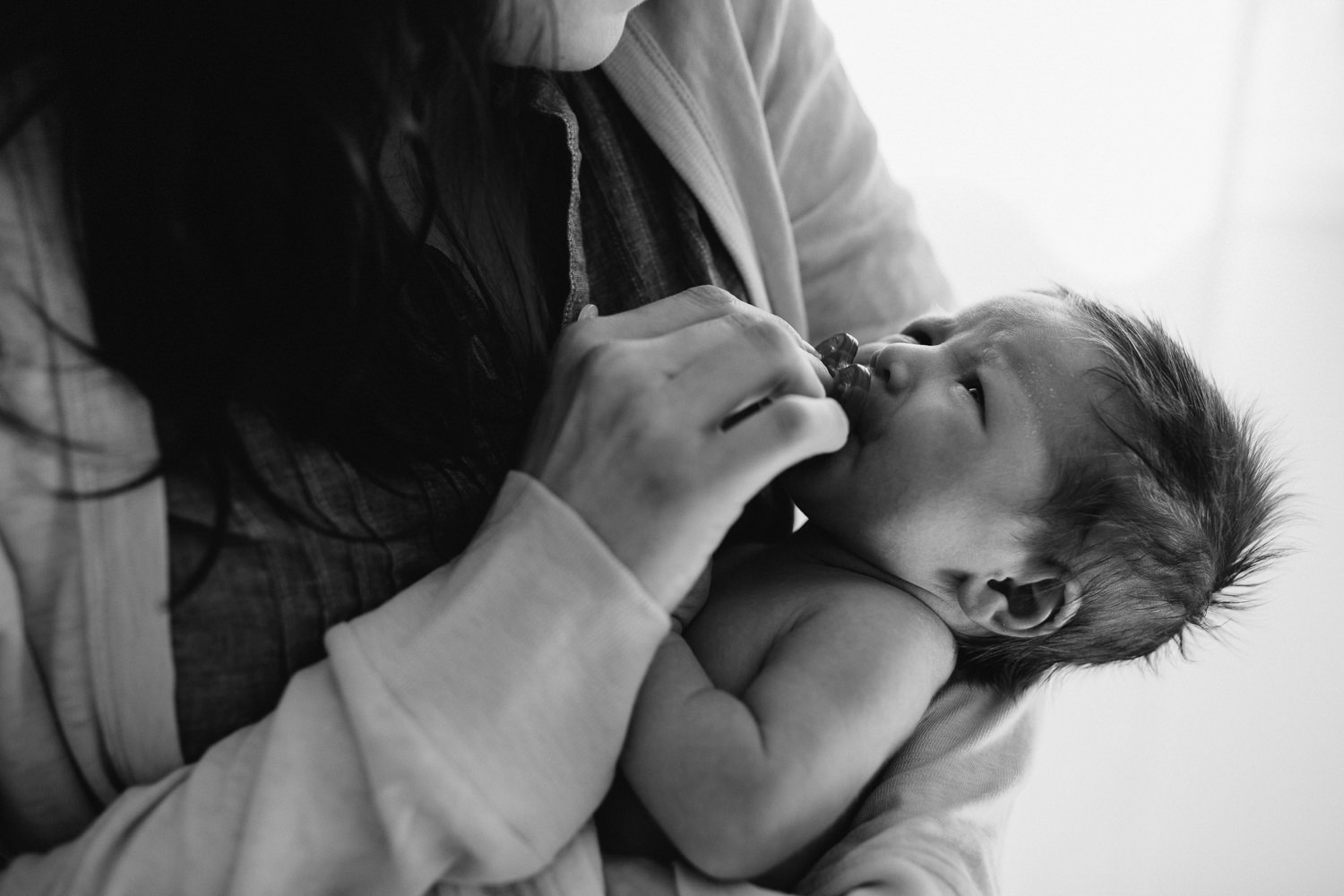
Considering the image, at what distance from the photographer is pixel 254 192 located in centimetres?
62

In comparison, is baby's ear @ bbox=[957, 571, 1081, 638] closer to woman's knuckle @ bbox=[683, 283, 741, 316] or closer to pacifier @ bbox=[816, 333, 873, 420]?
pacifier @ bbox=[816, 333, 873, 420]

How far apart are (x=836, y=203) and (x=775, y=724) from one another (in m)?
0.56

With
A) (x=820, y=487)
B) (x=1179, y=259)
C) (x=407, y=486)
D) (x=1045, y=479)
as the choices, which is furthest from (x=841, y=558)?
(x=1179, y=259)

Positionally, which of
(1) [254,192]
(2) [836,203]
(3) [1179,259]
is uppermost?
(1) [254,192]

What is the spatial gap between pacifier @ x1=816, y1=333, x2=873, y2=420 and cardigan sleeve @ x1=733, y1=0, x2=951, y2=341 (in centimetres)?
19

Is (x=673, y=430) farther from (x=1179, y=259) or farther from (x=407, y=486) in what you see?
(x=1179, y=259)

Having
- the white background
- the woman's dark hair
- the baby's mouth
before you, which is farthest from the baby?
the white background

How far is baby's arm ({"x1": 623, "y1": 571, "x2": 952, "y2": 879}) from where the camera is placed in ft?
2.09

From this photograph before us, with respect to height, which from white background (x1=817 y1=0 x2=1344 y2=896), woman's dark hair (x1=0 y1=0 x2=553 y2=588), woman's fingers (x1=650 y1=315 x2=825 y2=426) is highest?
woman's dark hair (x1=0 y1=0 x2=553 y2=588)

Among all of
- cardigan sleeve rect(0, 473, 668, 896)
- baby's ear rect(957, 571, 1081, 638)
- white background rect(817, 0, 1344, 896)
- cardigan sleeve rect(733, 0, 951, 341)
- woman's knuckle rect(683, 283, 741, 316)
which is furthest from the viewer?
white background rect(817, 0, 1344, 896)

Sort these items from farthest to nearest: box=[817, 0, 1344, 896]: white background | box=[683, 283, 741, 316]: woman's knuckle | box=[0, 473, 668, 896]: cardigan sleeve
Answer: box=[817, 0, 1344, 896]: white background
box=[683, 283, 741, 316]: woman's knuckle
box=[0, 473, 668, 896]: cardigan sleeve

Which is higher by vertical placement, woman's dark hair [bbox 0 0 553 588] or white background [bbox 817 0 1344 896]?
woman's dark hair [bbox 0 0 553 588]

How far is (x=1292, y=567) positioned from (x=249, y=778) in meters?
1.55

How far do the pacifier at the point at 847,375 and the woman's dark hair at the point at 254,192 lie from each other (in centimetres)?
30
